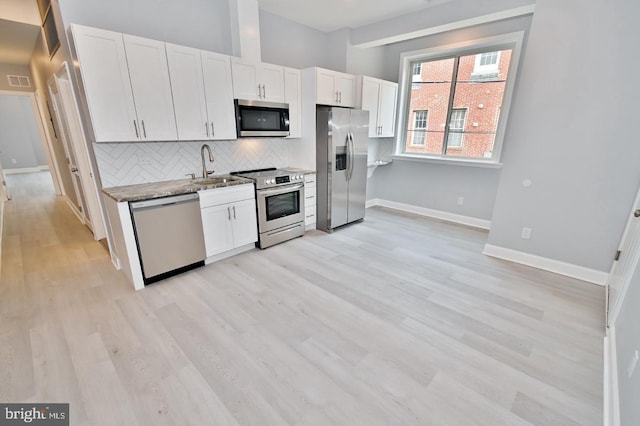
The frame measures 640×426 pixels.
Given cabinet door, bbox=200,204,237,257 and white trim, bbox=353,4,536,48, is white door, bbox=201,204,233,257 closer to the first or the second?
cabinet door, bbox=200,204,237,257

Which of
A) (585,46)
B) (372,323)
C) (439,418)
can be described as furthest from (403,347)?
(585,46)

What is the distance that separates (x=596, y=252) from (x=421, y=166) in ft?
8.90

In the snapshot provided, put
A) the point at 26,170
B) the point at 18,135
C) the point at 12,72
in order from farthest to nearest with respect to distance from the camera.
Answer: the point at 26,170
the point at 18,135
the point at 12,72

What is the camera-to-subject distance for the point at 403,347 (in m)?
1.99

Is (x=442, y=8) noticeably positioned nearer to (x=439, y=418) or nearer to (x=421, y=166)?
(x=421, y=166)

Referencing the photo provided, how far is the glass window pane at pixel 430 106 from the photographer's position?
460cm

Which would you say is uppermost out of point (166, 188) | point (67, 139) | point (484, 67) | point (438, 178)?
point (484, 67)

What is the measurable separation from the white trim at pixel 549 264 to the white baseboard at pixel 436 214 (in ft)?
3.80

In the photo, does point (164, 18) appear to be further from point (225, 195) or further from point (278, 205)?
point (278, 205)

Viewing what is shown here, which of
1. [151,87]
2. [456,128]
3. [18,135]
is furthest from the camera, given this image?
[18,135]

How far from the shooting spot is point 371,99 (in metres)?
4.52

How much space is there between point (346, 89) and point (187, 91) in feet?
7.71

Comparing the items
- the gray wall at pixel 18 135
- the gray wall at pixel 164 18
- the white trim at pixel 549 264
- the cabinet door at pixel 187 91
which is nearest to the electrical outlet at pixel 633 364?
the white trim at pixel 549 264

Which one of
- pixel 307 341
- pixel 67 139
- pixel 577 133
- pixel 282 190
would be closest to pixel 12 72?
pixel 67 139
